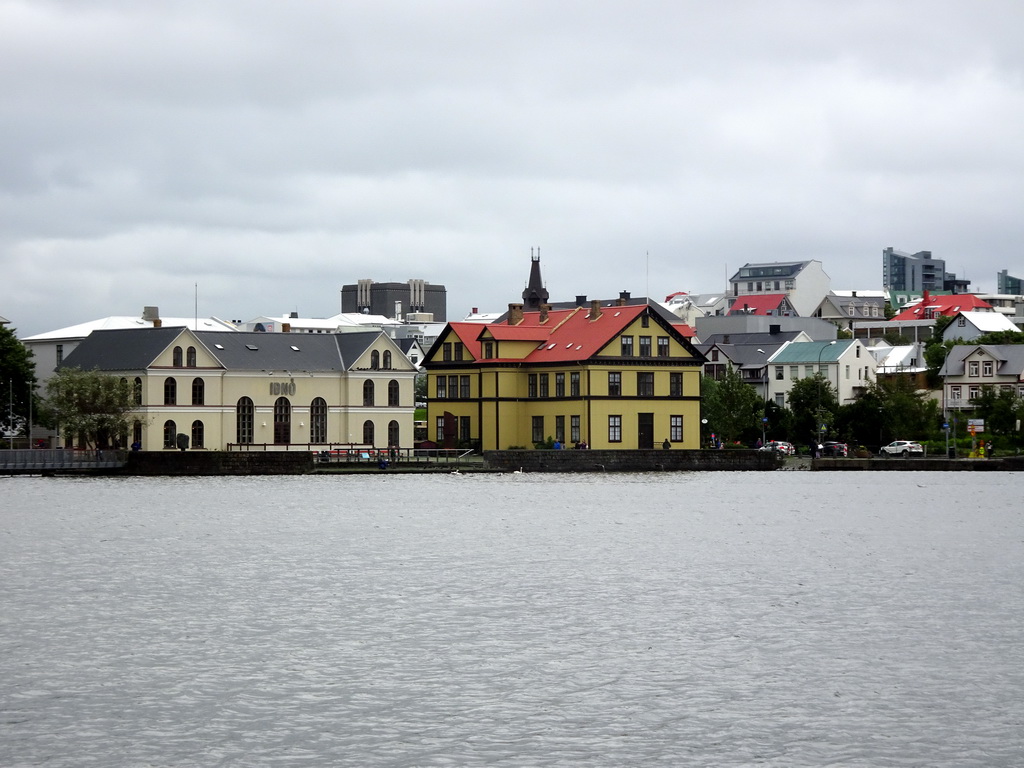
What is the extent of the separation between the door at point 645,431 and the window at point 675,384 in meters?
1.91

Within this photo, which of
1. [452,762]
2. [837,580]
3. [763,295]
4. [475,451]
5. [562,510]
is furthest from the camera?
[763,295]

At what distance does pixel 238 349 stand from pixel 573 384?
67.2 feet

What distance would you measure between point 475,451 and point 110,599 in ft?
208

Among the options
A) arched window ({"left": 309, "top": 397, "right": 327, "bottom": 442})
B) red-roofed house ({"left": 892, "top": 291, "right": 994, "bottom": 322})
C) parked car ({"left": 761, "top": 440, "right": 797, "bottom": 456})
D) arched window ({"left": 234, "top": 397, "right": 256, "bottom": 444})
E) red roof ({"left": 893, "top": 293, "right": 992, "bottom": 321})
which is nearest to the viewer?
arched window ({"left": 234, "top": 397, "right": 256, "bottom": 444})

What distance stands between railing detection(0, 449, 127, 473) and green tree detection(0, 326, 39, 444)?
48.8 feet

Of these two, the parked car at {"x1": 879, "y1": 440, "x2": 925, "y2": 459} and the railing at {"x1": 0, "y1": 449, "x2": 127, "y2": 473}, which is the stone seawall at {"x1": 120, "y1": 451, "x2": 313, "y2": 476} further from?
the parked car at {"x1": 879, "y1": 440, "x2": 925, "y2": 459}

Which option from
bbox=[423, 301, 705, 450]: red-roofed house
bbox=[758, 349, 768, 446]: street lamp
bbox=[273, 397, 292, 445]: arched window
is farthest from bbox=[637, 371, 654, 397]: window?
bbox=[273, 397, 292, 445]: arched window

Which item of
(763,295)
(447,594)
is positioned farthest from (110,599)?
(763,295)

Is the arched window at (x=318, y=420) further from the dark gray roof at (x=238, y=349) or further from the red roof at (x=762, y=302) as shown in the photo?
the red roof at (x=762, y=302)

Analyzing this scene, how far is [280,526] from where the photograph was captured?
50500mm

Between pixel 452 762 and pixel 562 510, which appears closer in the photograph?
pixel 452 762

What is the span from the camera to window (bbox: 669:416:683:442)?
91188mm

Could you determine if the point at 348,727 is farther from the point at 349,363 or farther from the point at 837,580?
the point at 349,363

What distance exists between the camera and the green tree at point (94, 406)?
280ft
